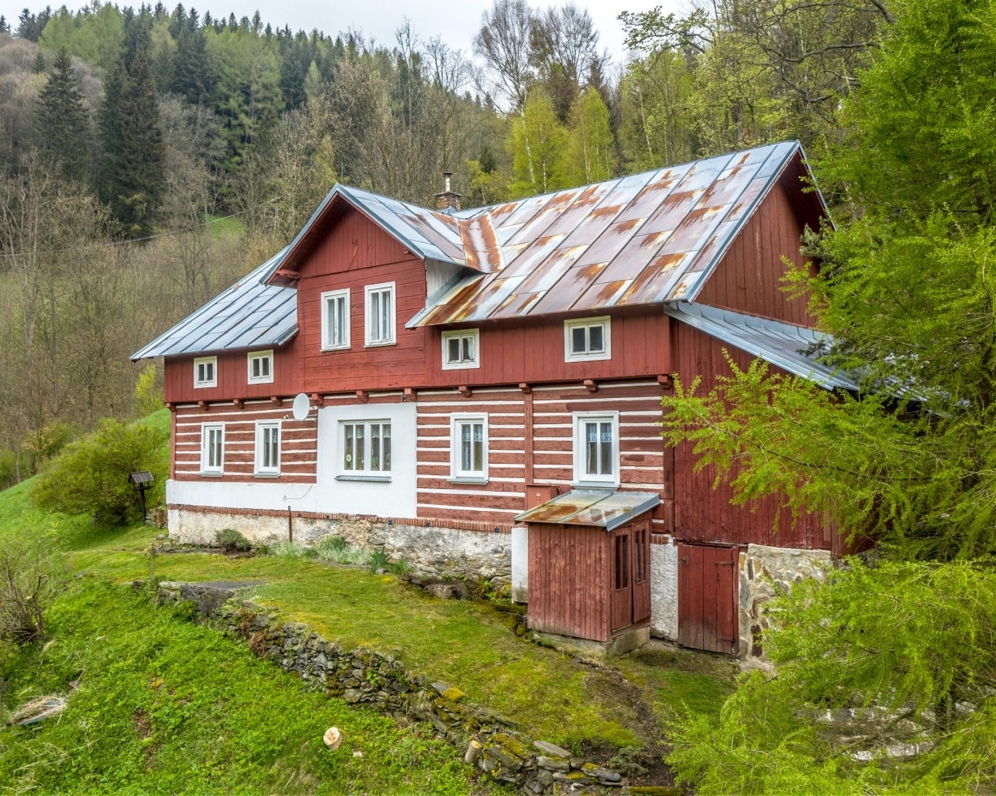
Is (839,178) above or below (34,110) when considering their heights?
below

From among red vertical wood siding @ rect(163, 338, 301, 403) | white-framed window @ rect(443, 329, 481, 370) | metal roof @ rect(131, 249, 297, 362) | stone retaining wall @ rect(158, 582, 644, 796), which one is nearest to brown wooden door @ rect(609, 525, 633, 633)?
stone retaining wall @ rect(158, 582, 644, 796)

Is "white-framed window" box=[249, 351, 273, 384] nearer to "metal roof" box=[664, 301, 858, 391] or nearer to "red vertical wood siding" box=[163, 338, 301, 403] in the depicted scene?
"red vertical wood siding" box=[163, 338, 301, 403]

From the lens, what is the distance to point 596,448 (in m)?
15.2

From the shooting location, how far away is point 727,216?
1534 cm

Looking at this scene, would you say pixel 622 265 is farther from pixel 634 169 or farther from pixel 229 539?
pixel 634 169

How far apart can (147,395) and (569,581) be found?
33013 mm

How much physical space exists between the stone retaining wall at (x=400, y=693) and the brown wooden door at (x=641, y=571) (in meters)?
3.78

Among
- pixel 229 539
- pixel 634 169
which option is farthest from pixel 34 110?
pixel 229 539

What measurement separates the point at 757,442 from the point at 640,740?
520 cm

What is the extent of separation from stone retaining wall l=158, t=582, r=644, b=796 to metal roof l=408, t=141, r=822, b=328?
678 centimetres

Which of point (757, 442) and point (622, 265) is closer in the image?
point (757, 442)

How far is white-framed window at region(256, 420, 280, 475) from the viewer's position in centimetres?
2067

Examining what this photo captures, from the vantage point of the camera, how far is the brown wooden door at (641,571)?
13.7 metres

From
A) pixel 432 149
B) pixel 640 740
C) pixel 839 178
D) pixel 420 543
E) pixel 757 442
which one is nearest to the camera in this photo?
pixel 757 442
